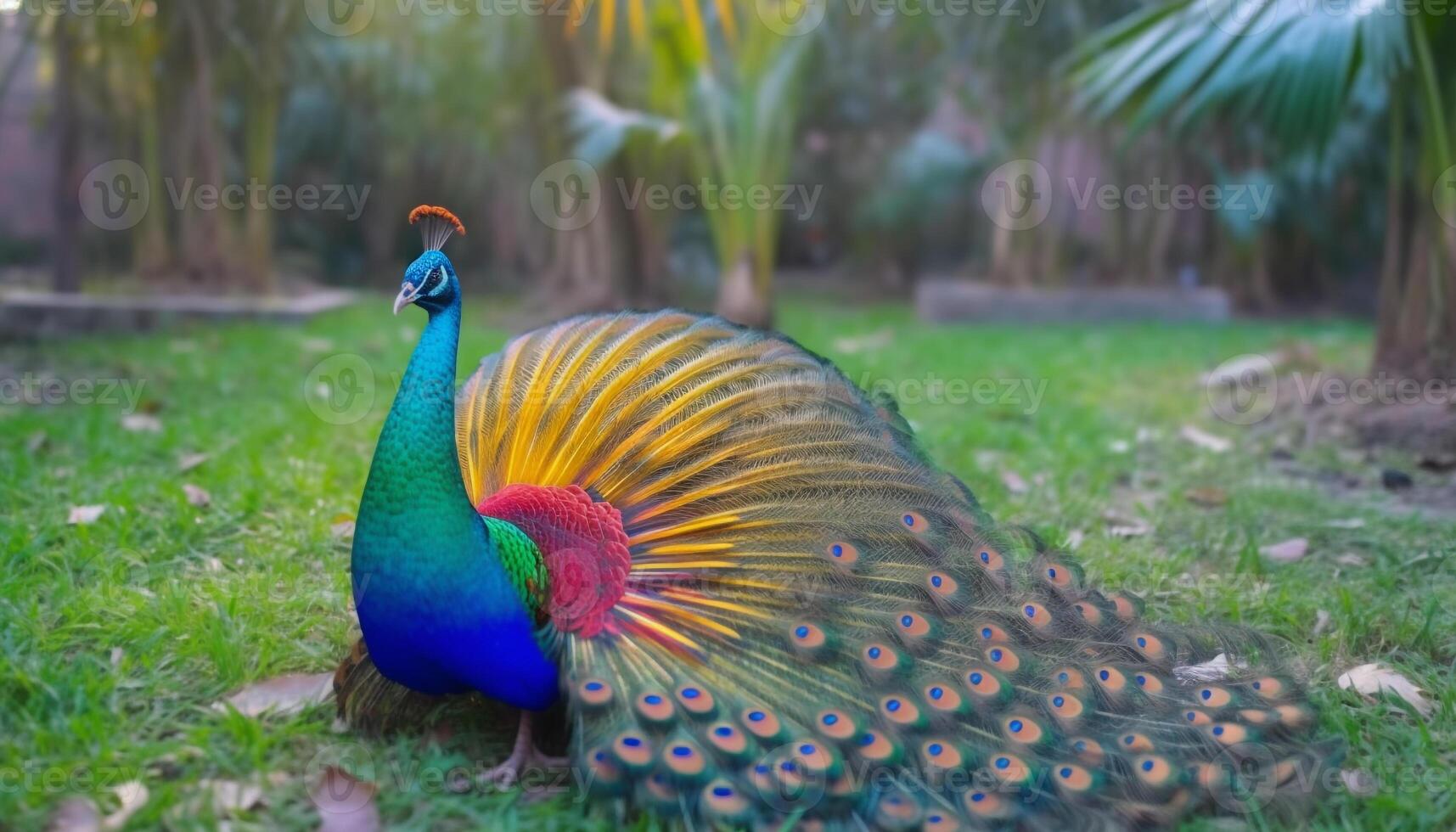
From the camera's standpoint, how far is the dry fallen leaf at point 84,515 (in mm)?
3182

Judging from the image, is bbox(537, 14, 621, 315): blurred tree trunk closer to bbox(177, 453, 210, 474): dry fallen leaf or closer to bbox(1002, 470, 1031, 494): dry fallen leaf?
bbox(177, 453, 210, 474): dry fallen leaf

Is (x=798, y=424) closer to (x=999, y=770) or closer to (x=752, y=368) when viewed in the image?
(x=752, y=368)

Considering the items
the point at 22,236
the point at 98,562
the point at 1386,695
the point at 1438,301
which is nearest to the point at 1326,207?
the point at 1438,301

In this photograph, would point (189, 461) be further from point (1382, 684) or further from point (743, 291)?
point (743, 291)

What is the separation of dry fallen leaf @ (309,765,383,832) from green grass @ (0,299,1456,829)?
1.1 inches

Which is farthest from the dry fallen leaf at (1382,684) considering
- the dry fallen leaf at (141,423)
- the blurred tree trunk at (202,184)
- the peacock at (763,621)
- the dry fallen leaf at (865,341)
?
the blurred tree trunk at (202,184)

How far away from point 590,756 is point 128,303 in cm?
699

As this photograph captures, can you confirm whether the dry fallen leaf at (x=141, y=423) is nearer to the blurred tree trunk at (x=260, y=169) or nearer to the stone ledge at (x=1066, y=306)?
the blurred tree trunk at (x=260, y=169)

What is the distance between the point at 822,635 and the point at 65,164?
7.34 m

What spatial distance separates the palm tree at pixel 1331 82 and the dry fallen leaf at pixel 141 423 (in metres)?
4.40

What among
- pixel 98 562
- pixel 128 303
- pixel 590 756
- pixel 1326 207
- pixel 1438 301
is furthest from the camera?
pixel 1326 207

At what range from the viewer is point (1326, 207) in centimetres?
1086

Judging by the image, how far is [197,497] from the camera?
138 inches

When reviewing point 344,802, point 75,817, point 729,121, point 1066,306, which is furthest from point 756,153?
point 75,817
